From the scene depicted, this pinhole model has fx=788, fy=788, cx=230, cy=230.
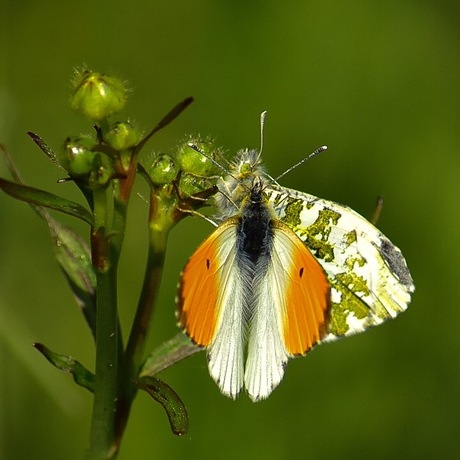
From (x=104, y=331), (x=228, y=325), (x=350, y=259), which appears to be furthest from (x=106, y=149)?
(x=350, y=259)

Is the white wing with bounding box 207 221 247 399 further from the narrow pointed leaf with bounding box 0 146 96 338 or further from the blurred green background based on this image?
the blurred green background

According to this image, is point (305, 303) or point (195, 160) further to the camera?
point (305, 303)

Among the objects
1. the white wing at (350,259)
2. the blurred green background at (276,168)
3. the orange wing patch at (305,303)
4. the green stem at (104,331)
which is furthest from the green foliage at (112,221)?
the blurred green background at (276,168)

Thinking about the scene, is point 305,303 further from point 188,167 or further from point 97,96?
point 97,96

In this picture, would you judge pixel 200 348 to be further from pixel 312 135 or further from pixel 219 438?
pixel 312 135

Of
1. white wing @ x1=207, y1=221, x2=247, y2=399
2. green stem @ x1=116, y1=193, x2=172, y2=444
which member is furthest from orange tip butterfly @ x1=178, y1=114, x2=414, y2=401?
green stem @ x1=116, y1=193, x2=172, y2=444

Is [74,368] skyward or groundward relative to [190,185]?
groundward

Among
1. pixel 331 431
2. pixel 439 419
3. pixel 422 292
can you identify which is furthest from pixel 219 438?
pixel 422 292
